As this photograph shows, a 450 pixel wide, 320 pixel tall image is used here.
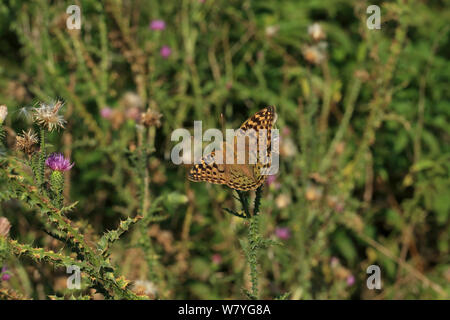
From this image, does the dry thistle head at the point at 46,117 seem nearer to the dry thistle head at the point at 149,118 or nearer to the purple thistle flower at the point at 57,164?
the purple thistle flower at the point at 57,164

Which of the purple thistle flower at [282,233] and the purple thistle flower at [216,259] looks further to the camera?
the purple thistle flower at [216,259]

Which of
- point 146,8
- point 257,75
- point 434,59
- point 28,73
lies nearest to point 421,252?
point 434,59

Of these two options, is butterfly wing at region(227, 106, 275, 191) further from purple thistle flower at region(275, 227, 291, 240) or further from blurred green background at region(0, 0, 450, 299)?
purple thistle flower at region(275, 227, 291, 240)

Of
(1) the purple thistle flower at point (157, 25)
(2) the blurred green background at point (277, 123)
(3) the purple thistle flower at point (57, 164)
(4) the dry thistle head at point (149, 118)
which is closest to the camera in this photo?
(3) the purple thistle flower at point (57, 164)

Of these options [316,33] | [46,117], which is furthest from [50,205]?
[316,33]

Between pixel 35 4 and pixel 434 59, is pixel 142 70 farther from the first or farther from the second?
pixel 434 59

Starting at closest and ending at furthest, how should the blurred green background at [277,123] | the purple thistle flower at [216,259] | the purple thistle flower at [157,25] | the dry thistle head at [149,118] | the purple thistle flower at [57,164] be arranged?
the purple thistle flower at [57,164], the dry thistle head at [149,118], the blurred green background at [277,123], the purple thistle flower at [216,259], the purple thistle flower at [157,25]

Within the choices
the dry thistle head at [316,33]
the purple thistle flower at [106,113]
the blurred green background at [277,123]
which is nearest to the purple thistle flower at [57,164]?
the blurred green background at [277,123]
